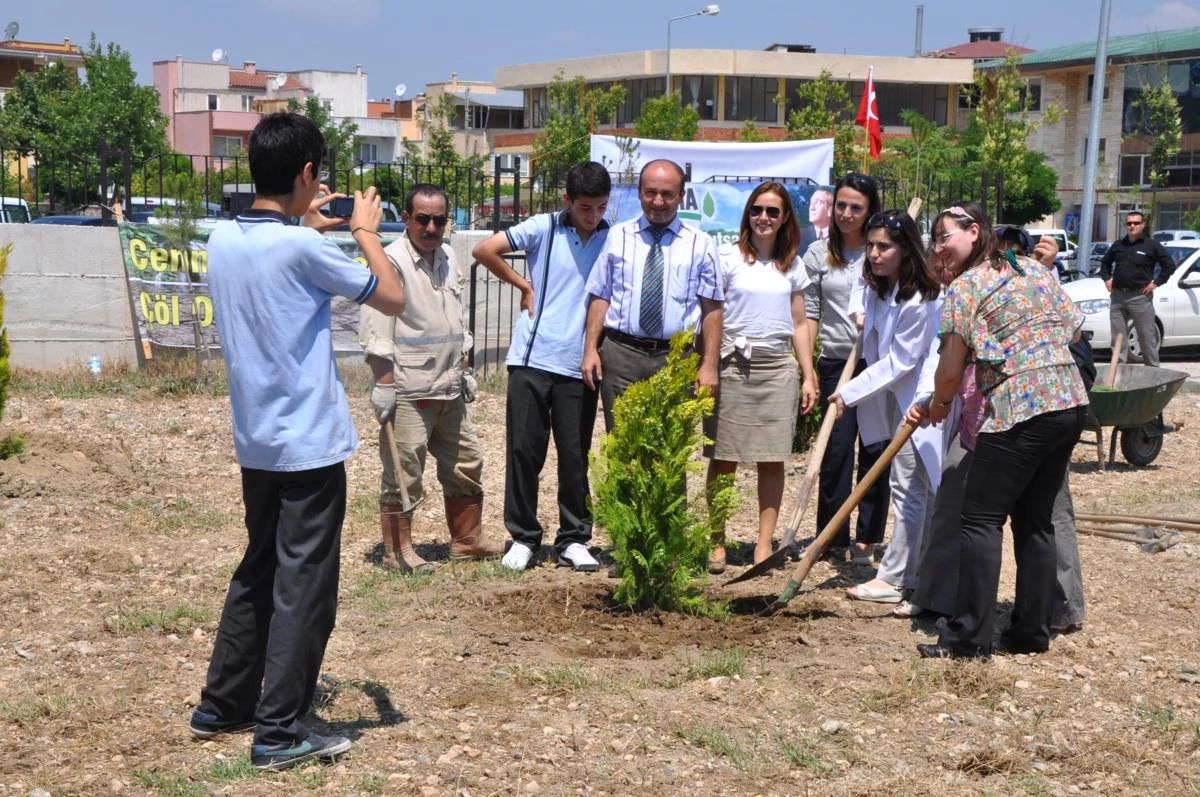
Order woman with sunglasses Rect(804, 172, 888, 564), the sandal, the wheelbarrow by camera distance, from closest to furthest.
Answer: the sandal < woman with sunglasses Rect(804, 172, 888, 564) < the wheelbarrow

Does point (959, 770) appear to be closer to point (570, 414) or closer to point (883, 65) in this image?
point (570, 414)

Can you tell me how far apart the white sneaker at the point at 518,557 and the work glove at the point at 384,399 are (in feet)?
3.05

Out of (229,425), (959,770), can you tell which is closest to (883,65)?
(229,425)

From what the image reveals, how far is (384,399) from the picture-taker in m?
6.39

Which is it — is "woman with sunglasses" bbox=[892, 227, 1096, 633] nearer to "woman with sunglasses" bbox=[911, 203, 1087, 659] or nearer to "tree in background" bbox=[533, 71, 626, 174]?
"woman with sunglasses" bbox=[911, 203, 1087, 659]

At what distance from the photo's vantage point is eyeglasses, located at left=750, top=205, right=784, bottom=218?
6.56m

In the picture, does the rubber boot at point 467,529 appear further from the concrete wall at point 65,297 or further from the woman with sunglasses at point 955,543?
the concrete wall at point 65,297

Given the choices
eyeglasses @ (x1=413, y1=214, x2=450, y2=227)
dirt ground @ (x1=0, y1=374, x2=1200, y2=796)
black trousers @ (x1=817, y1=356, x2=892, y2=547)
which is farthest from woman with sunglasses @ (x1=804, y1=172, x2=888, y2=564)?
eyeglasses @ (x1=413, y1=214, x2=450, y2=227)

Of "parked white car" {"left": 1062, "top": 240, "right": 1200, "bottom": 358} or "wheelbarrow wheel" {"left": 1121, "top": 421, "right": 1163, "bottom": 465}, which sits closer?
"wheelbarrow wheel" {"left": 1121, "top": 421, "right": 1163, "bottom": 465}

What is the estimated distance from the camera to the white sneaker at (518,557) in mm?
6711

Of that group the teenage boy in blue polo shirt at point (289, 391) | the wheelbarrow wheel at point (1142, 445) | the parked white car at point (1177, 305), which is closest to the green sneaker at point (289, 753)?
the teenage boy in blue polo shirt at point (289, 391)

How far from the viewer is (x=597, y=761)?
14.3 ft

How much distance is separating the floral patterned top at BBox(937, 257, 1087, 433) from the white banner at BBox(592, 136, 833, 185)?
28.3ft

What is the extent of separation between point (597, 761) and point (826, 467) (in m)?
3.13
